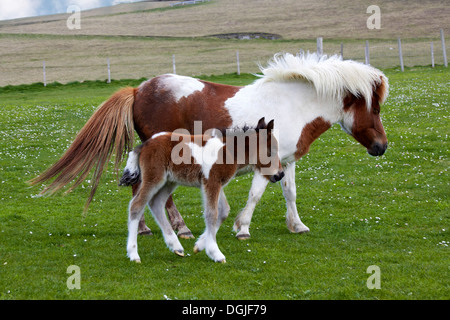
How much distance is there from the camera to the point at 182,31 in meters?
74.9

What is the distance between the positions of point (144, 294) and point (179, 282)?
1.93 feet


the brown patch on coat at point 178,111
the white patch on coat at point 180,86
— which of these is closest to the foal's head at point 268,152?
the brown patch on coat at point 178,111

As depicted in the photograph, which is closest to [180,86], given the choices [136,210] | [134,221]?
[136,210]

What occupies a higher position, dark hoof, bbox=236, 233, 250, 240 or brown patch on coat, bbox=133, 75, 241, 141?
brown patch on coat, bbox=133, 75, 241, 141

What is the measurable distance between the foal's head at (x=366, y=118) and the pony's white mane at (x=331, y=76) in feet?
0.27

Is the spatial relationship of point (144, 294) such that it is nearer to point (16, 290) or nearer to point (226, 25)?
point (16, 290)

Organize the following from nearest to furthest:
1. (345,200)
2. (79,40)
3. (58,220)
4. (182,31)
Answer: (58,220), (345,200), (79,40), (182,31)

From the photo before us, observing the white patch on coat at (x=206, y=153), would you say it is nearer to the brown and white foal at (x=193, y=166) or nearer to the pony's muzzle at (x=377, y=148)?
the brown and white foal at (x=193, y=166)

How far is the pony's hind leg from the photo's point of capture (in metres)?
8.03

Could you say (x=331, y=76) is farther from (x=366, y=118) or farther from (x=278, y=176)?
(x=278, y=176)

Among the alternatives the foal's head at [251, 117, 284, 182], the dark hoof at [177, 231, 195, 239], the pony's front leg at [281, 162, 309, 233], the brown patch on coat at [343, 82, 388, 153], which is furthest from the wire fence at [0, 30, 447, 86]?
the foal's head at [251, 117, 284, 182]

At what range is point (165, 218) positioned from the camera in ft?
26.5

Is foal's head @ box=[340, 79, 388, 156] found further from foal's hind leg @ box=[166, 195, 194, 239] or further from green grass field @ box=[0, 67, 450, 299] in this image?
foal's hind leg @ box=[166, 195, 194, 239]

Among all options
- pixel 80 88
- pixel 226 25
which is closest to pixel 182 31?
pixel 226 25
